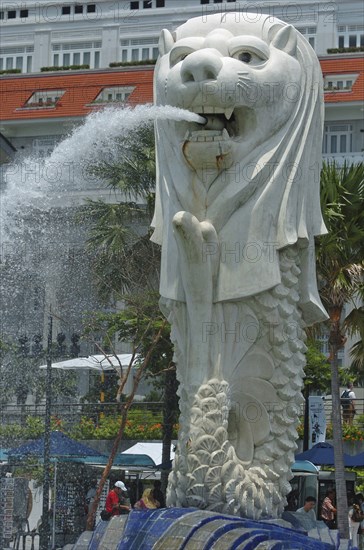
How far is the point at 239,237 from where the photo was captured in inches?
506

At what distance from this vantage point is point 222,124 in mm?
13102

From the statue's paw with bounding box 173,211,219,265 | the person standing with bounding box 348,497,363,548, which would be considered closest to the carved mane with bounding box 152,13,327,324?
the statue's paw with bounding box 173,211,219,265

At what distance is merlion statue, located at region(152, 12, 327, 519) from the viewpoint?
498 inches

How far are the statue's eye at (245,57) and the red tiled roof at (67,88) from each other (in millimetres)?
33282

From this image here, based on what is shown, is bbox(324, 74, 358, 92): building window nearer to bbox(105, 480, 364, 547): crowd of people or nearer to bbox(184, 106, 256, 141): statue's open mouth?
bbox(105, 480, 364, 547): crowd of people

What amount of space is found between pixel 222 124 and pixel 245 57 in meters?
0.68

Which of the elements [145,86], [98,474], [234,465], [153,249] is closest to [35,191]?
[234,465]

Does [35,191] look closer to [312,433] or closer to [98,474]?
[312,433]

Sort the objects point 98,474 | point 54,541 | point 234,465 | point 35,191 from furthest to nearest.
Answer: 1. point 98,474
2. point 54,541
3. point 35,191
4. point 234,465

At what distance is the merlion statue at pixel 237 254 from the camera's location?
12648 millimetres

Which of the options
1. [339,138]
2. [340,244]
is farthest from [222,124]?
[339,138]

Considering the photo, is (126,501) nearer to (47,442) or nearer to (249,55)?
(47,442)

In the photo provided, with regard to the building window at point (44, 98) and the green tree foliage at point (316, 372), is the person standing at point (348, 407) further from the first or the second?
the building window at point (44, 98)

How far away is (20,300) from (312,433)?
6.33m
